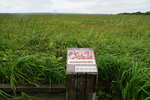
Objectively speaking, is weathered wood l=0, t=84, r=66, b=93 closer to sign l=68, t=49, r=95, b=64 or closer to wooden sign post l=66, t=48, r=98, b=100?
wooden sign post l=66, t=48, r=98, b=100

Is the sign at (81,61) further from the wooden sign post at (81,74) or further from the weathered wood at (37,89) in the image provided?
the weathered wood at (37,89)

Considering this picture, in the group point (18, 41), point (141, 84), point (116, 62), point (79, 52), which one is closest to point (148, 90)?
point (141, 84)

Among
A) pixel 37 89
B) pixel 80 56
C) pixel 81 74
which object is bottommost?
pixel 37 89

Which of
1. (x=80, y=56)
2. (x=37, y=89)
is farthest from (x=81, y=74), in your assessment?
(x=37, y=89)

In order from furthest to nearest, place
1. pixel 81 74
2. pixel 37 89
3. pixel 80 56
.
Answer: pixel 37 89
pixel 80 56
pixel 81 74

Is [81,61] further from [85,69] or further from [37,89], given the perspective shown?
[37,89]

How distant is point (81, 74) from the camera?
1.24 meters

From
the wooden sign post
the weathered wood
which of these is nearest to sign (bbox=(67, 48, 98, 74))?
the wooden sign post

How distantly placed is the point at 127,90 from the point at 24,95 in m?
1.30

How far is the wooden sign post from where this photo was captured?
1.24 m

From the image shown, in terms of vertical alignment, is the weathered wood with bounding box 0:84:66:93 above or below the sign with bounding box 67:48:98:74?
below

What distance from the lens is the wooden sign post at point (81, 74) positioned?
124cm

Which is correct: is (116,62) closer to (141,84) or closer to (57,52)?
(141,84)

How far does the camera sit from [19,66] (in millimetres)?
1787
